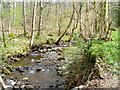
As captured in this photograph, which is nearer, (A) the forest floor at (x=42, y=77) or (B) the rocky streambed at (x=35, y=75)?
(A) the forest floor at (x=42, y=77)

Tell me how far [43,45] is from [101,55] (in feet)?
31.2

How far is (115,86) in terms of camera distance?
11.6 feet

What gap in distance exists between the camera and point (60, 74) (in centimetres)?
712

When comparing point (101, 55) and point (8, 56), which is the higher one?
point (101, 55)

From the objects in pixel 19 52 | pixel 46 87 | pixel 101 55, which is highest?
pixel 101 55

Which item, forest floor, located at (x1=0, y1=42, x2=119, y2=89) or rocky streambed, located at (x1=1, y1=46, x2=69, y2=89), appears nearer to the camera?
forest floor, located at (x1=0, y1=42, x2=119, y2=89)

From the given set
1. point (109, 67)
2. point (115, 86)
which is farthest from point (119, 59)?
point (115, 86)

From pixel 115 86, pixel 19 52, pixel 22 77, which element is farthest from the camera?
pixel 19 52

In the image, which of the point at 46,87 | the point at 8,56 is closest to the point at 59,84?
the point at 46,87

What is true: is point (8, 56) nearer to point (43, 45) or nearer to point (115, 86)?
point (43, 45)

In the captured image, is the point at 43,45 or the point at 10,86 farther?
the point at 43,45

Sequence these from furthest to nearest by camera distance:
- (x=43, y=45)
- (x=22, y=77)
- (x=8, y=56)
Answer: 1. (x=43, y=45)
2. (x=8, y=56)
3. (x=22, y=77)

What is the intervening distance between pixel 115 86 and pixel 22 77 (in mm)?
4467

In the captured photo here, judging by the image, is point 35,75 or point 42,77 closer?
point 42,77
